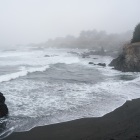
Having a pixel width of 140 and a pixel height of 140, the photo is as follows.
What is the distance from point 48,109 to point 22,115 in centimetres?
182

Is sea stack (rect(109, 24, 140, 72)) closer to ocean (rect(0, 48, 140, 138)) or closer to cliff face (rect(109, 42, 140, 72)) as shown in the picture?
cliff face (rect(109, 42, 140, 72))

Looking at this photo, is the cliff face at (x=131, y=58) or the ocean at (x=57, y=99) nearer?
the ocean at (x=57, y=99)

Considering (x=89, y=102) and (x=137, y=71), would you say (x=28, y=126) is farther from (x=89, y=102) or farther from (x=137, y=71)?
(x=137, y=71)

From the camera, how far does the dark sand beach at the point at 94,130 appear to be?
10.8 meters

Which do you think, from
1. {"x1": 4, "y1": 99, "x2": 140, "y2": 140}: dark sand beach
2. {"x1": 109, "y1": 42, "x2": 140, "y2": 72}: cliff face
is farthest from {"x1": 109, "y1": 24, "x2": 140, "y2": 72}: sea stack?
{"x1": 4, "y1": 99, "x2": 140, "y2": 140}: dark sand beach

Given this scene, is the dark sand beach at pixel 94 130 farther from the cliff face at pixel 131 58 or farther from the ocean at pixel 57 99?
the cliff face at pixel 131 58

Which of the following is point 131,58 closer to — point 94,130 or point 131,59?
point 131,59

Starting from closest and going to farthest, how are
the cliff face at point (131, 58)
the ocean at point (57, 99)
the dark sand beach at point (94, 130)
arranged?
the dark sand beach at point (94, 130)
the ocean at point (57, 99)
the cliff face at point (131, 58)

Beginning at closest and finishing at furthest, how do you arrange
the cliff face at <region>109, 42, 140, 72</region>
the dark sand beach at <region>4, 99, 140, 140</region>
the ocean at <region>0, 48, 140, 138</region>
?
the dark sand beach at <region>4, 99, 140, 140</region> < the ocean at <region>0, 48, 140, 138</region> < the cliff face at <region>109, 42, 140, 72</region>

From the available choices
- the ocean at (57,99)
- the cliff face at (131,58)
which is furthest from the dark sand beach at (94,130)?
the cliff face at (131,58)

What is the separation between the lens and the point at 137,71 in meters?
30.3

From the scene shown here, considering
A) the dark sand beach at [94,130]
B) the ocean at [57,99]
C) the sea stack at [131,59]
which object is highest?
the sea stack at [131,59]

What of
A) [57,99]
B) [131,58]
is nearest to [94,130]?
[57,99]

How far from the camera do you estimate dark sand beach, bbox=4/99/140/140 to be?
10.8 meters
